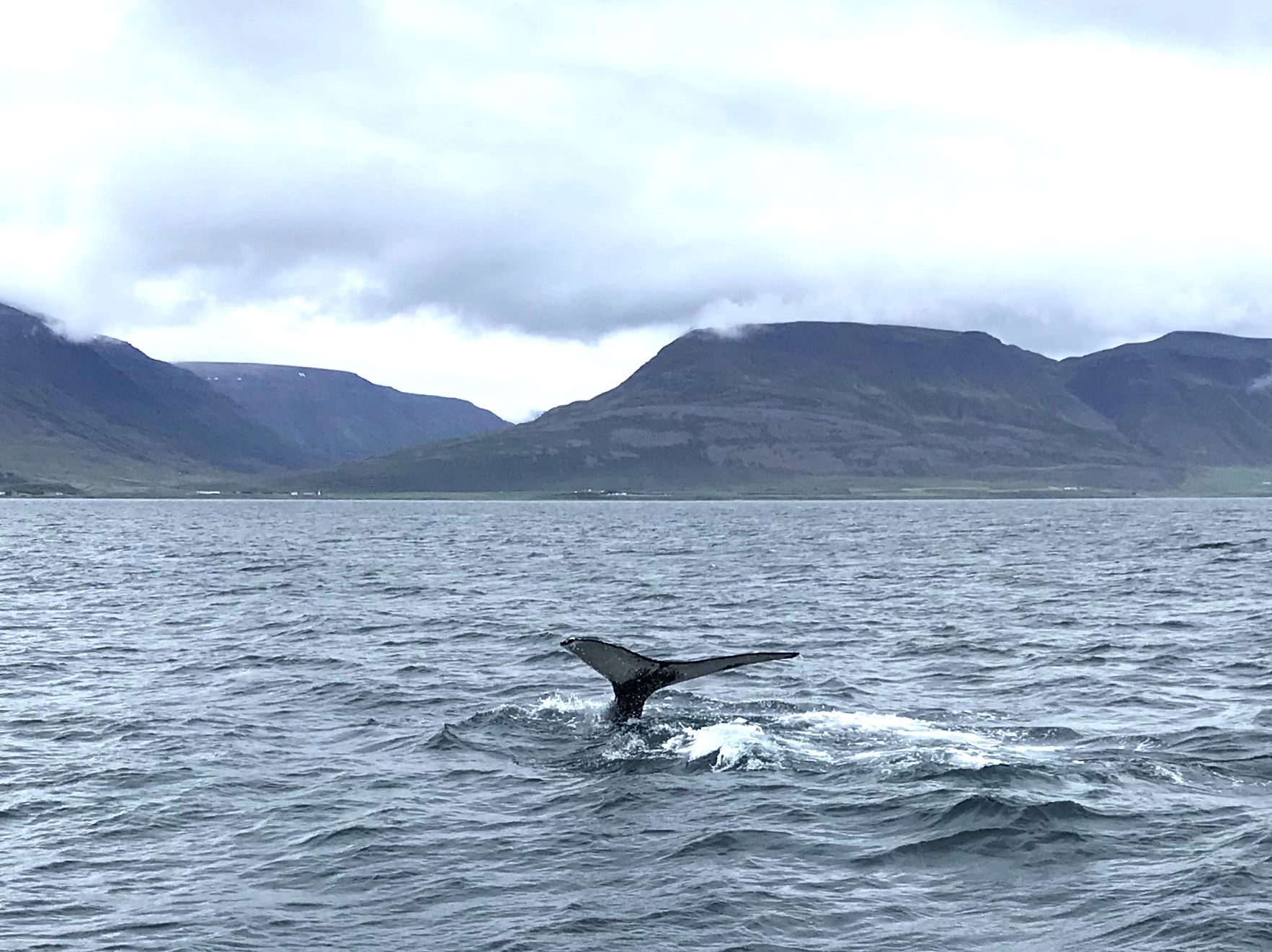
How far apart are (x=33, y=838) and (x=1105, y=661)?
833 inches

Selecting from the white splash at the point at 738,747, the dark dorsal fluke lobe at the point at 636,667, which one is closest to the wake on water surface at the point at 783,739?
the white splash at the point at 738,747

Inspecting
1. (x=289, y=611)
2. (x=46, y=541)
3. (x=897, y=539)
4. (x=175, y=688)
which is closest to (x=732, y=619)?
(x=289, y=611)

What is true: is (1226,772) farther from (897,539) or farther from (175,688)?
(897,539)

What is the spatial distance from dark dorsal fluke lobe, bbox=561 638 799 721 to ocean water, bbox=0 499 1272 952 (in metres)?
0.52

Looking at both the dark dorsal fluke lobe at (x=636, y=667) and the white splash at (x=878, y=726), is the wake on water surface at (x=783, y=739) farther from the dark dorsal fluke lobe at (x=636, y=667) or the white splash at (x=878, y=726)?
the dark dorsal fluke lobe at (x=636, y=667)

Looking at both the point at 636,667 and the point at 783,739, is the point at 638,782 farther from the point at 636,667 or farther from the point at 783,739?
the point at 783,739

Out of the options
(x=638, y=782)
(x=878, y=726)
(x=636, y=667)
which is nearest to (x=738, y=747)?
(x=636, y=667)

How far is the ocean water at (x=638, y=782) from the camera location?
40.5 feet

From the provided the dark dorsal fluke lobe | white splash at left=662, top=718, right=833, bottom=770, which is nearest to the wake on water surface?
white splash at left=662, top=718, right=833, bottom=770

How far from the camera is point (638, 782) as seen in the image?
688 inches

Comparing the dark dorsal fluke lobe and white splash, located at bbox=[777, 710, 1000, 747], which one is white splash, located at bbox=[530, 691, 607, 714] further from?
white splash, located at bbox=[777, 710, 1000, 747]

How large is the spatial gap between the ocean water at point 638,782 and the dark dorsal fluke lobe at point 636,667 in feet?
1.69

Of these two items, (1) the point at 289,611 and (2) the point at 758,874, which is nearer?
(2) the point at 758,874

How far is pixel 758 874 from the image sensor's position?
44.5ft
